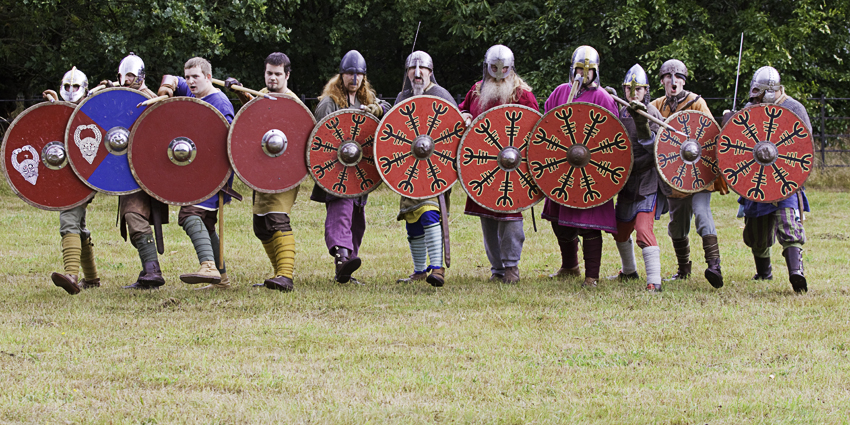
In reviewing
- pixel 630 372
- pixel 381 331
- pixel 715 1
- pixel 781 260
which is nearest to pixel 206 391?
pixel 381 331

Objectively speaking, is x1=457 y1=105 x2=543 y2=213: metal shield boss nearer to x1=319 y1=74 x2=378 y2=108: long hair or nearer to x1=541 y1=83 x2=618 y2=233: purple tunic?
x1=541 y1=83 x2=618 y2=233: purple tunic

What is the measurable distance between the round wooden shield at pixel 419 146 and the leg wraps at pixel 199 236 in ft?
3.82

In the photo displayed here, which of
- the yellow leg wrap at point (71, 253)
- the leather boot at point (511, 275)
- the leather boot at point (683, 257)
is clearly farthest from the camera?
the leather boot at point (683, 257)

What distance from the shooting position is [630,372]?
3.97m

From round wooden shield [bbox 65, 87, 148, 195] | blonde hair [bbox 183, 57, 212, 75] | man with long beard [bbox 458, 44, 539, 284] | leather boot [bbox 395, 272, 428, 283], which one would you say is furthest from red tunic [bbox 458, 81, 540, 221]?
round wooden shield [bbox 65, 87, 148, 195]

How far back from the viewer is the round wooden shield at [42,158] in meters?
5.51

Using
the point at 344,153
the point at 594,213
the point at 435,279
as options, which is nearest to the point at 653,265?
the point at 594,213

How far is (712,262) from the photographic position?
5957 millimetres

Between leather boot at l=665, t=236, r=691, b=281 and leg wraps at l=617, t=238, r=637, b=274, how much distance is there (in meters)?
0.34

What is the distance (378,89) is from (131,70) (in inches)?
488

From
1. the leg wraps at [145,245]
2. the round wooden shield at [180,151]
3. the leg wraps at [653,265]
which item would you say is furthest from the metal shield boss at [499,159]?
the leg wraps at [145,245]

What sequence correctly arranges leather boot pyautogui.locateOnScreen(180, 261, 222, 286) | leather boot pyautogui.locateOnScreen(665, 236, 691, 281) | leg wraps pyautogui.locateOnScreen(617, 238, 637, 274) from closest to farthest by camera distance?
leather boot pyautogui.locateOnScreen(180, 261, 222, 286) < leg wraps pyautogui.locateOnScreen(617, 238, 637, 274) < leather boot pyautogui.locateOnScreen(665, 236, 691, 281)

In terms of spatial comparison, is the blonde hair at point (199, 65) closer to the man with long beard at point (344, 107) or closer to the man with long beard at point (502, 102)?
the man with long beard at point (344, 107)

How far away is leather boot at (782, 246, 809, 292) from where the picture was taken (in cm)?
580
